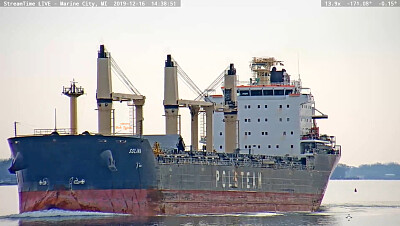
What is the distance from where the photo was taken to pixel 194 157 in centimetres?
5053

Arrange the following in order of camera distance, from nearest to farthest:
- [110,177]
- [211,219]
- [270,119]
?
[110,177], [211,219], [270,119]

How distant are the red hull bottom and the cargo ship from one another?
0.16 feet

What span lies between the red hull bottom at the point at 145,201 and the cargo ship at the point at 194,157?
1.9 inches

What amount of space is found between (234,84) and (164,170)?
42.1ft

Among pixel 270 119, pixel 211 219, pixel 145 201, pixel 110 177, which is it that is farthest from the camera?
pixel 270 119

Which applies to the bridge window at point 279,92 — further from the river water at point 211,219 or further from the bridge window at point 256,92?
the river water at point 211,219

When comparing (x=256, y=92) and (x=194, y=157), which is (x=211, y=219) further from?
(x=256, y=92)

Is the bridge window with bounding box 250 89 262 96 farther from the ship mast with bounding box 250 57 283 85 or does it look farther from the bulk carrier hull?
the bulk carrier hull

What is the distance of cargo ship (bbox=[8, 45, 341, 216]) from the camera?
44.6m

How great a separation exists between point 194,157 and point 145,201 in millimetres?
5579

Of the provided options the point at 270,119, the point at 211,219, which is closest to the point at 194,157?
the point at 211,219

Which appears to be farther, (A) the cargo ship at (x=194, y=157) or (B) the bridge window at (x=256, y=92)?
(B) the bridge window at (x=256, y=92)

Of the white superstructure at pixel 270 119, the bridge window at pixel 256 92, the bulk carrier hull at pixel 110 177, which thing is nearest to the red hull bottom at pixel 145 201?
the bulk carrier hull at pixel 110 177

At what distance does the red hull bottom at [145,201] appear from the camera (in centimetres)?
4431
